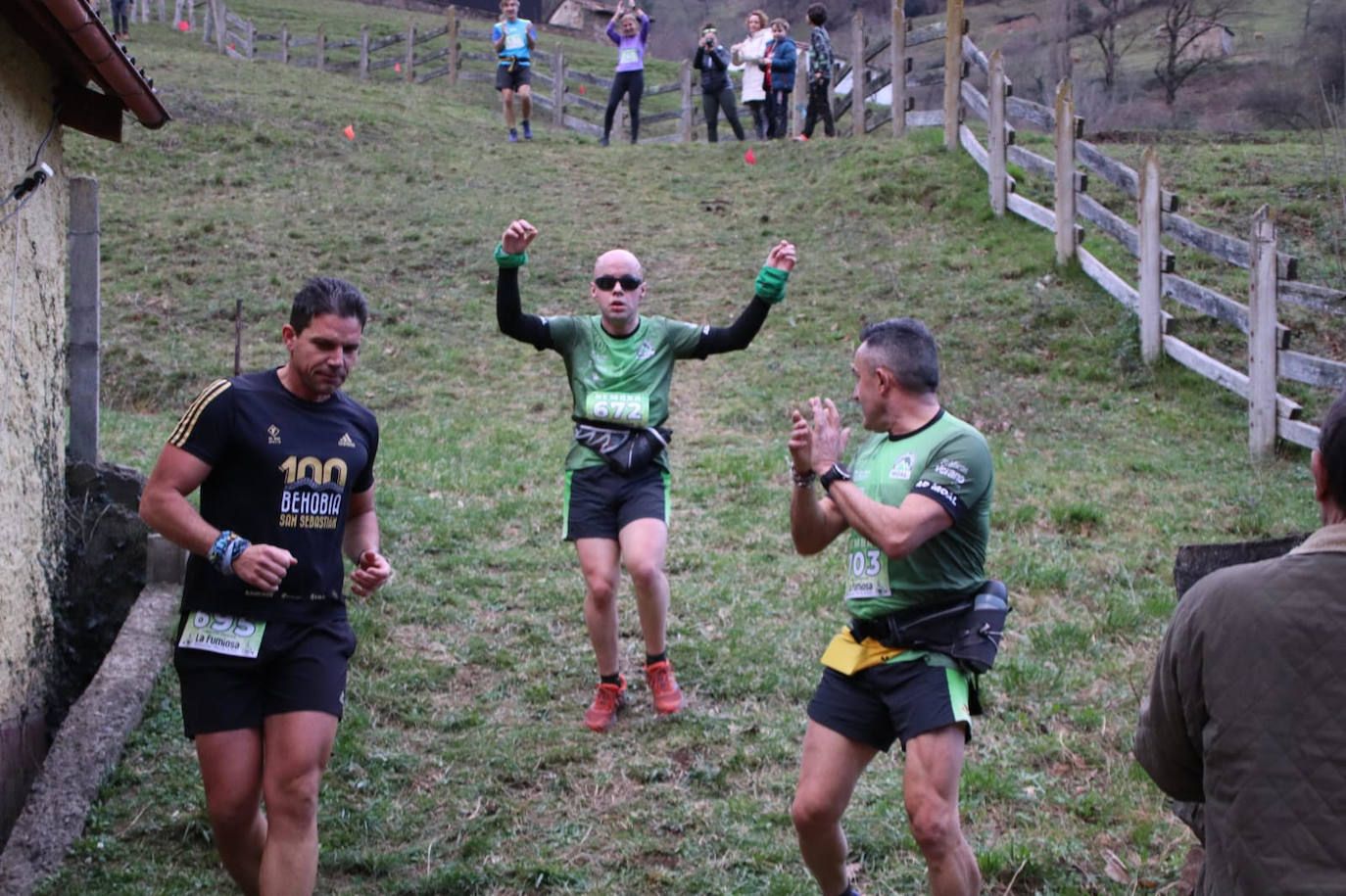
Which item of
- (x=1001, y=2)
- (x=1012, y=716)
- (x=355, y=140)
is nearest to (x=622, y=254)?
(x=1012, y=716)

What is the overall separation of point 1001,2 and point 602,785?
172ft

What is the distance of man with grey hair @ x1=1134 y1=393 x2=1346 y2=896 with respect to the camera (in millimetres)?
2152

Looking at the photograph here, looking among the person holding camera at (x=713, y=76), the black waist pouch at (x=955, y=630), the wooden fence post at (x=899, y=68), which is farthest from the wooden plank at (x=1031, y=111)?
the black waist pouch at (x=955, y=630)

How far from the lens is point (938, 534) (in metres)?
3.62

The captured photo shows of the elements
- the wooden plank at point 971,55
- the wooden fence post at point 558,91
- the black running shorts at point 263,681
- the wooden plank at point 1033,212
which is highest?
the wooden fence post at point 558,91

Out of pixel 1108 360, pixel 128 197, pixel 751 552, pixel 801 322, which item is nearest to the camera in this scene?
pixel 751 552

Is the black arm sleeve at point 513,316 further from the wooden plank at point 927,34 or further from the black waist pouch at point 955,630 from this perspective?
the wooden plank at point 927,34

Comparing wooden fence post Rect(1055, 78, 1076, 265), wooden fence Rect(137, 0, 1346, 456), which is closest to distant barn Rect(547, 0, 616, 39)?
wooden fence Rect(137, 0, 1346, 456)

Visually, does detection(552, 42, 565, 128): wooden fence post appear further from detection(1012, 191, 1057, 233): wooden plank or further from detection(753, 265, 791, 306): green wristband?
detection(753, 265, 791, 306): green wristband

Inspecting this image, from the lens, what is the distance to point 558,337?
220 inches

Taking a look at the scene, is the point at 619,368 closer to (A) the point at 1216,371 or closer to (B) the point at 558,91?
(A) the point at 1216,371

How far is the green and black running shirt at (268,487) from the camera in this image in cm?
368

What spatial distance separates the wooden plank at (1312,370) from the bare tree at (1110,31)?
22635mm

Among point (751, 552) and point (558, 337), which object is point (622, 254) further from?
point (751, 552)
